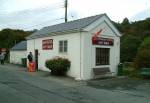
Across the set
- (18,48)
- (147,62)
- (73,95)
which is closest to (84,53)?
(147,62)

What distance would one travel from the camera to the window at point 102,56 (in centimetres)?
2240

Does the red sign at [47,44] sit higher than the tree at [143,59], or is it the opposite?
the red sign at [47,44]

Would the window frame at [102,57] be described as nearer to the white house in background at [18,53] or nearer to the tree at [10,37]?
the white house in background at [18,53]

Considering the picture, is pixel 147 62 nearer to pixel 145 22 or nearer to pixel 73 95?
pixel 73 95

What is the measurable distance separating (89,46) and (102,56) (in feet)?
6.17

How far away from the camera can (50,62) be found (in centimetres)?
2328

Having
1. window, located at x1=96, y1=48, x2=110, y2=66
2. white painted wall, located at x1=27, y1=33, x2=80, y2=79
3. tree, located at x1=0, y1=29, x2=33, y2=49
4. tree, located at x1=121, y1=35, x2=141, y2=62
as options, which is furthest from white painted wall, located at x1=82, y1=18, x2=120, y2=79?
tree, located at x1=0, y1=29, x2=33, y2=49

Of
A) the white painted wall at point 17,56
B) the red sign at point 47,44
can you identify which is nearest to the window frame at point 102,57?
the red sign at point 47,44

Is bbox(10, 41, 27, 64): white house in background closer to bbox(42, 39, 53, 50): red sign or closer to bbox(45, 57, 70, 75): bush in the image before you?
bbox(42, 39, 53, 50): red sign

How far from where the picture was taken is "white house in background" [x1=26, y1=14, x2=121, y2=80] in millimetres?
21183

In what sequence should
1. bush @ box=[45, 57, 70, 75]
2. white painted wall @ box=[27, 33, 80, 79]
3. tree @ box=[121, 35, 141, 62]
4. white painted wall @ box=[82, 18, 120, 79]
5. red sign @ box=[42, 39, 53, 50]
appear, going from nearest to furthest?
white painted wall @ box=[82, 18, 120, 79] < white painted wall @ box=[27, 33, 80, 79] < bush @ box=[45, 57, 70, 75] < red sign @ box=[42, 39, 53, 50] < tree @ box=[121, 35, 141, 62]

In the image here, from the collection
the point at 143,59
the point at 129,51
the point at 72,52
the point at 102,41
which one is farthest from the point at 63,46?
the point at 129,51

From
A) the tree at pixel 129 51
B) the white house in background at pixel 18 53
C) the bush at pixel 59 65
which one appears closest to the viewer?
the bush at pixel 59 65

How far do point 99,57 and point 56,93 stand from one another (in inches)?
341
